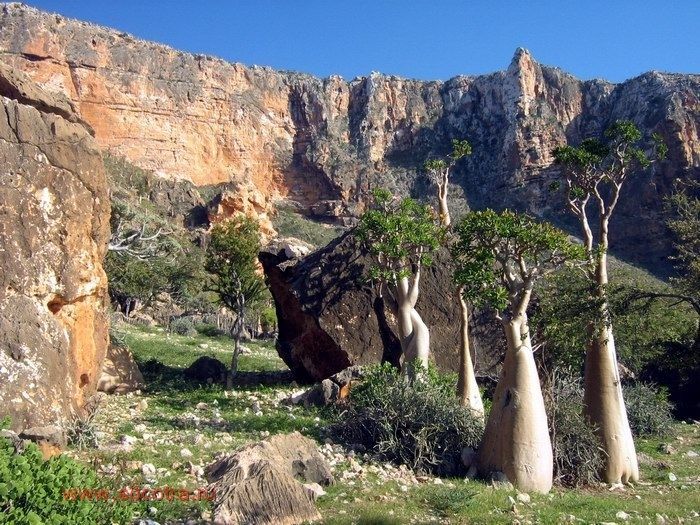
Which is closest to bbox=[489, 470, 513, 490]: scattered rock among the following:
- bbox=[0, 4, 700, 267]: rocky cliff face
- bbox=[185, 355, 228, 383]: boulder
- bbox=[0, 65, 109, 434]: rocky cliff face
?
bbox=[0, 65, 109, 434]: rocky cliff face

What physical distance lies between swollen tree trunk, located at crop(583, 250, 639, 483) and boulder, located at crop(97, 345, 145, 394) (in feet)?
24.4

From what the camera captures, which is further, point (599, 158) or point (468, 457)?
point (599, 158)

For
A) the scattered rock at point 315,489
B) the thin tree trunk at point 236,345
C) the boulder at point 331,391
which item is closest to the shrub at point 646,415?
the boulder at point 331,391

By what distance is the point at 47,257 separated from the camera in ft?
24.1

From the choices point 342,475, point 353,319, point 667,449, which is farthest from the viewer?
point 353,319

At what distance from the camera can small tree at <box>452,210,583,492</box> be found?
6.69 metres

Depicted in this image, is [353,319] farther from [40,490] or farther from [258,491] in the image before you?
[40,490]

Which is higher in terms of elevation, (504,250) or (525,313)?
(504,250)

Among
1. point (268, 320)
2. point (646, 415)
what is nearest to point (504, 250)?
point (646, 415)

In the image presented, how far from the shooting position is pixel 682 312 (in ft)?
56.5

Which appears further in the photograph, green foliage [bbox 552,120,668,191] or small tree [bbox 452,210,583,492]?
green foliage [bbox 552,120,668,191]

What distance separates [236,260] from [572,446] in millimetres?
8631

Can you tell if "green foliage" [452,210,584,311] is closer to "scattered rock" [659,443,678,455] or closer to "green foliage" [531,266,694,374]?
"green foliage" [531,266,694,374]

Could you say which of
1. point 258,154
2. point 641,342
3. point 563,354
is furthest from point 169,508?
point 258,154
